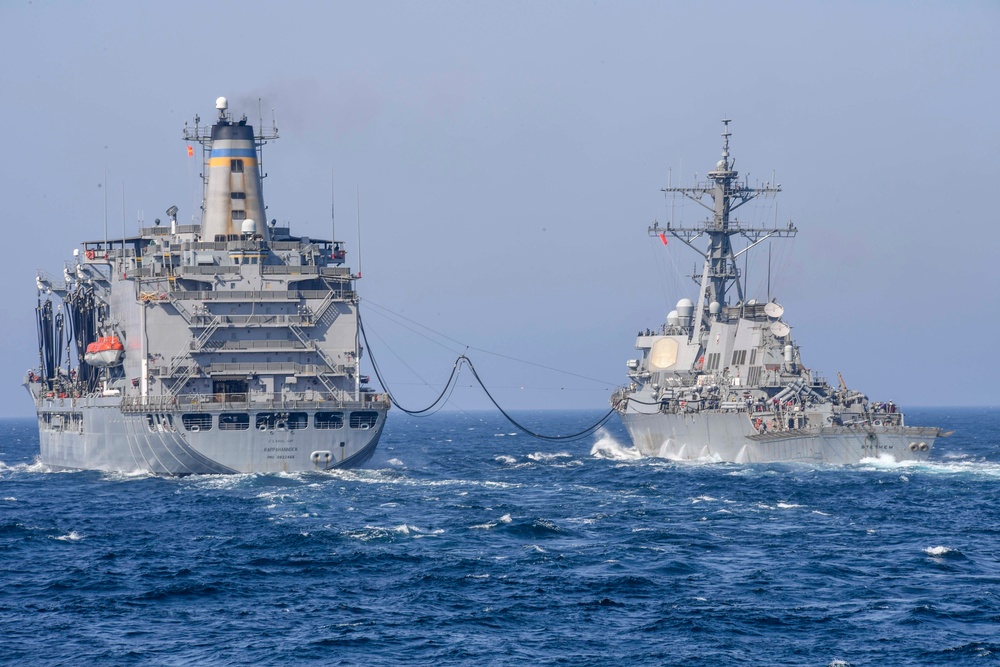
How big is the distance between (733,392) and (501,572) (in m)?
37.5

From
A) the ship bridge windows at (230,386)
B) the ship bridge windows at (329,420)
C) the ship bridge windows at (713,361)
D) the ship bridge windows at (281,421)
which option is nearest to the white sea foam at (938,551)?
the ship bridge windows at (329,420)

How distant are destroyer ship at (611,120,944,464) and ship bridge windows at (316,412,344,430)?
2055cm

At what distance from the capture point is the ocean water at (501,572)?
27250mm

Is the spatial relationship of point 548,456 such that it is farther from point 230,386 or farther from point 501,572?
point 501,572

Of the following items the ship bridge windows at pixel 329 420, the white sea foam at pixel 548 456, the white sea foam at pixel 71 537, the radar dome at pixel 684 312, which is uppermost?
the radar dome at pixel 684 312

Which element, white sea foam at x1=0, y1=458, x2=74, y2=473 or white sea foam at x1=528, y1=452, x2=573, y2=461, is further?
white sea foam at x1=528, y1=452, x2=573, y2=461

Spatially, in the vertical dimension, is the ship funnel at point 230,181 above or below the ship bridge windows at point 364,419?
above

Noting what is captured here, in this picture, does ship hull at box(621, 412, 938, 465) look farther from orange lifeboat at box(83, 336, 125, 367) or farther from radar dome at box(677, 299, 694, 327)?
orange lifeboat at box(83, 336, 125, 367)

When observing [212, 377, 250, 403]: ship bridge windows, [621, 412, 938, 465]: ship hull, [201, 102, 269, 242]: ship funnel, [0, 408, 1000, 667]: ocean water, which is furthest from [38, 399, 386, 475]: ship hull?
[621, 412, 938, 465]: ship hull

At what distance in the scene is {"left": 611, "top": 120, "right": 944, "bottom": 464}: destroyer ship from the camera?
62.6 metres

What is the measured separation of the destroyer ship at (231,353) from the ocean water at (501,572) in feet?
5.57

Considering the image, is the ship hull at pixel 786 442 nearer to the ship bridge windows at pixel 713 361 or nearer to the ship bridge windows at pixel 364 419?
the ship bridge windows at pixel 713 361

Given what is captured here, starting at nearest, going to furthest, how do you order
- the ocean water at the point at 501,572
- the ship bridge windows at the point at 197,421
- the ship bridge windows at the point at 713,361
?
the ocean water at the point at 501,572, the ship bridge windows at the point at 197,421, the ship bridge windows at the point at 713,361

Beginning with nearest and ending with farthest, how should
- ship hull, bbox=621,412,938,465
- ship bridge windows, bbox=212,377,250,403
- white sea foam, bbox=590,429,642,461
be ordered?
ship bridge windows, bbox=212,377,250,403 < ship hull, bbox=621,412,938,465 < white sea foam, bbox=590,429,642,461
